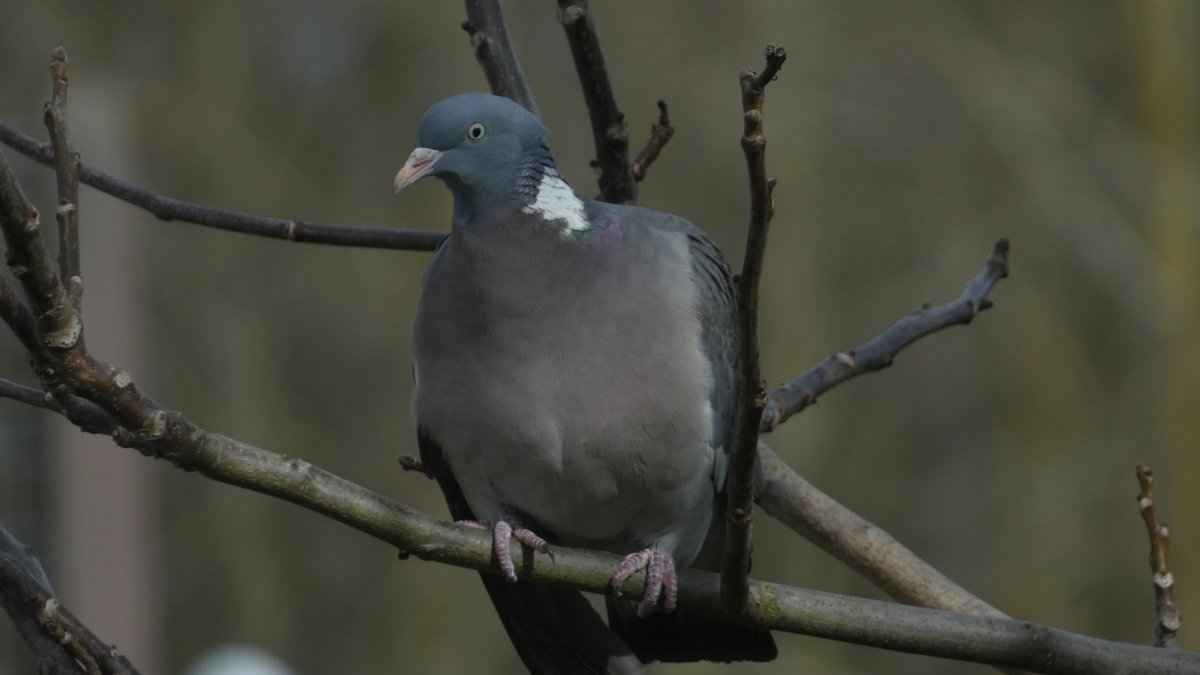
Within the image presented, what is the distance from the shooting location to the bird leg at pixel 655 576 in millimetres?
2666

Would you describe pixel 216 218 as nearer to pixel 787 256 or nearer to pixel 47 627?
pixel 47 627

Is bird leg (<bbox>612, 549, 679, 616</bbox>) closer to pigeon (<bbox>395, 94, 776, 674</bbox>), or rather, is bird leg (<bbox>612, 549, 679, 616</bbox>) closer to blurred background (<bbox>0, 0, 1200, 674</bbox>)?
pigeon (<bbox>395, 94, 776, 674</bbox>)

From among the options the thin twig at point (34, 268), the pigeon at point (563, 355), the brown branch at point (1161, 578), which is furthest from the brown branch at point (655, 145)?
the thin twig at point (34, 268)

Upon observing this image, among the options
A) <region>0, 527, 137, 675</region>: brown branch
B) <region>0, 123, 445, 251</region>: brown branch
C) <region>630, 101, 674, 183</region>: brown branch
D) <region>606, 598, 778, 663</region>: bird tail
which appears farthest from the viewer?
<region>630, 101, 674, 183</region>: brown branch

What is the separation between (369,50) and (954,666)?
225 inches

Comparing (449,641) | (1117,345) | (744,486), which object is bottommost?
(449,641)

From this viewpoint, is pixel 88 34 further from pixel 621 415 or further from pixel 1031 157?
pixel 621 415

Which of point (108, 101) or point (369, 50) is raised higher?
point (369, 50)

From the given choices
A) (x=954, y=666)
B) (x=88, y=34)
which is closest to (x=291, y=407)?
(x=88, y=34)

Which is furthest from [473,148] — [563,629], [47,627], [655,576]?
[47,627]

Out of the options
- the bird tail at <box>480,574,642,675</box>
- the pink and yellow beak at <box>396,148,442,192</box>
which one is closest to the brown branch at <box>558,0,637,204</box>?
the pink and yellow beak at <box>396,148,442,192</box>

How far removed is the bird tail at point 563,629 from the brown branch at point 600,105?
945 millimetres

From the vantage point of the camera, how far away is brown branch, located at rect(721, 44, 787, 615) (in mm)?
1744

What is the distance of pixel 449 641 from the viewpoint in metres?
9.56
